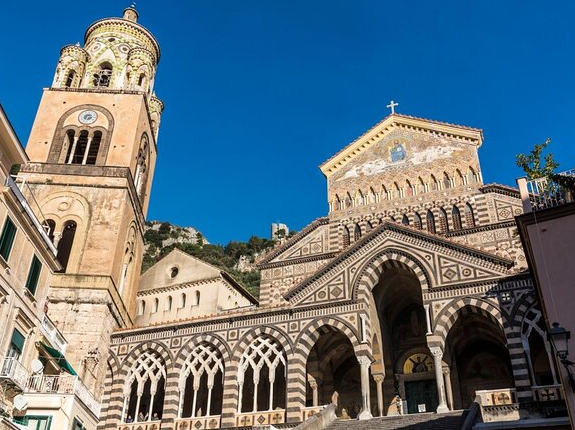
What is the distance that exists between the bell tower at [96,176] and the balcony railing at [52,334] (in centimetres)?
216

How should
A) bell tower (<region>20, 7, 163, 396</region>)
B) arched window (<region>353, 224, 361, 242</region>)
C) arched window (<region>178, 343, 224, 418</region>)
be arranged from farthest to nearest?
arched window (<region>353, 224, 361, 242</region>) → bell tower (<region>20, 7, 163, 396</region>) → arched window (<region>178, 343, 224, 418</region>)

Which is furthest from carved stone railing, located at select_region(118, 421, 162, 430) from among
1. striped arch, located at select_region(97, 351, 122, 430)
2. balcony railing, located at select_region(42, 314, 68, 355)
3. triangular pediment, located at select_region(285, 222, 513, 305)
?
triangular pediment, located at select_region(285, 222, 513, 305)

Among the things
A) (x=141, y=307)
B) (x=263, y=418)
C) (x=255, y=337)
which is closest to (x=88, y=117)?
(x=141, y=307)

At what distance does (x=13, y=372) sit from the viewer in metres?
17.1

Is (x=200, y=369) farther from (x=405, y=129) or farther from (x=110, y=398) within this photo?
(x=405, y=129)

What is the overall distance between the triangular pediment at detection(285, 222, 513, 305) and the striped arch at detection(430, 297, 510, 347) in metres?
0.75

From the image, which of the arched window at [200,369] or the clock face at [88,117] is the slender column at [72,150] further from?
the arched window at [200,369]

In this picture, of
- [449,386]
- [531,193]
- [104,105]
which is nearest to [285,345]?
[449,386]

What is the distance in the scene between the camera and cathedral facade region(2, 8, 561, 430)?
22.5m

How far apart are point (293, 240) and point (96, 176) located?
407 inches

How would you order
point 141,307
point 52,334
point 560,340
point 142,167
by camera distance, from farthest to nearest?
point 141,307 → point 142,167 → point 52,334 → point 560,340

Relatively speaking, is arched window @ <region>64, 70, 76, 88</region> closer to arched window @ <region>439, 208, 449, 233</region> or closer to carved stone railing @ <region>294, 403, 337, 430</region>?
arched window @ <region>439, 208, 449, 233</region>

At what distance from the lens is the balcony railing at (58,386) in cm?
1900

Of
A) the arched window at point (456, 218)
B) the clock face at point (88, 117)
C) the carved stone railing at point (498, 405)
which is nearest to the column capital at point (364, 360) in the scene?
the carved stone railing at point (498, 405)
